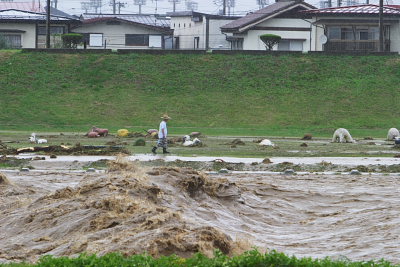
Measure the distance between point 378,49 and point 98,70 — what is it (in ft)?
69.9

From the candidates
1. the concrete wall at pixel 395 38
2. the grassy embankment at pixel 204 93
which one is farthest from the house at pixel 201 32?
the grassy embankment at pixel 204 93

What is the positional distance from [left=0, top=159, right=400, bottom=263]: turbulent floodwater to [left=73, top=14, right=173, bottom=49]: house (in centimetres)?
5348

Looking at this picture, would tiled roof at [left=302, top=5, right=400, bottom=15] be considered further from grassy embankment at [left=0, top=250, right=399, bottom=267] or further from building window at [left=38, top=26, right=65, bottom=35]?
grassy embankment at [left=0, top=250, right=399, bottom=267]

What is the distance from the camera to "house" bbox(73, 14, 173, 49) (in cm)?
7431

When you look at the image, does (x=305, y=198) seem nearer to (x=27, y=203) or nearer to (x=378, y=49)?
(x=27, y=203)

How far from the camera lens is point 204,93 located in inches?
2020

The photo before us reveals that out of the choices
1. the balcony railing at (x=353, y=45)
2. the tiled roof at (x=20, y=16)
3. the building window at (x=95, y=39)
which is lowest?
the balcony railing at (x=353, y=45)

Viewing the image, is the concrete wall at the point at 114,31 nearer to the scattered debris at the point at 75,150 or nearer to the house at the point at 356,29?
the house at the point at 356,29

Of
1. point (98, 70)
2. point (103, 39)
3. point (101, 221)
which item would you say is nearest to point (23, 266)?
point (101, 221)

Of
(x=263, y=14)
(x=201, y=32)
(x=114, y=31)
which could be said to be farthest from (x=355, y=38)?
(x=114, y=31)

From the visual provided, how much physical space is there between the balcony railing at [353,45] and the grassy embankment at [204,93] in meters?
7.29

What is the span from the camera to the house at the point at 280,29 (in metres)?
67.7

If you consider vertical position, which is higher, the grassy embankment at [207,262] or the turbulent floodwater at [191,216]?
the grassy embankment at [207,262]

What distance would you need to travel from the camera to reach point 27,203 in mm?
17062
